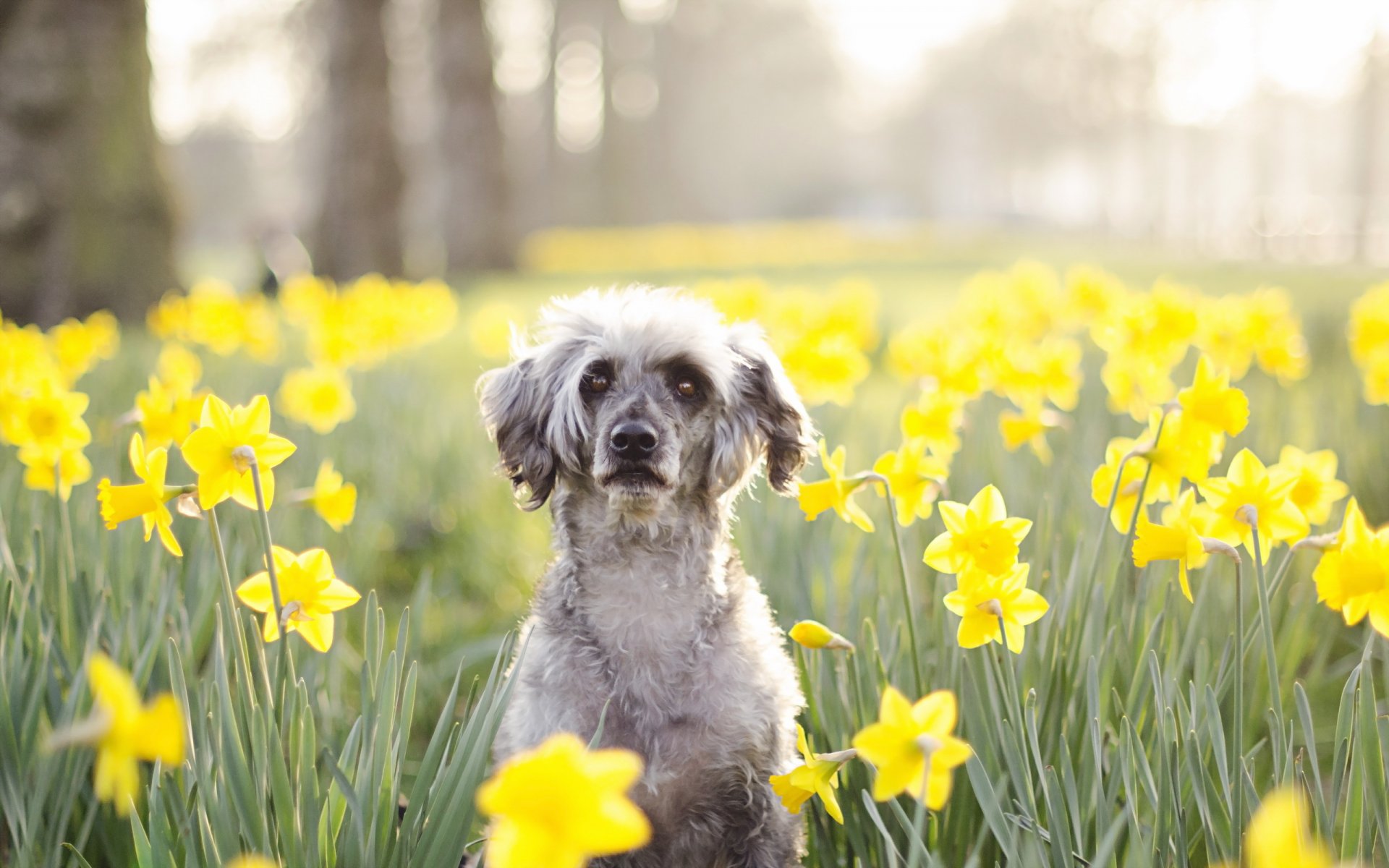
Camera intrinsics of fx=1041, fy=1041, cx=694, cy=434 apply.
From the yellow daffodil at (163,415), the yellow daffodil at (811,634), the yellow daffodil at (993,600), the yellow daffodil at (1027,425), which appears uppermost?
the yellow daffodil at (163,415)

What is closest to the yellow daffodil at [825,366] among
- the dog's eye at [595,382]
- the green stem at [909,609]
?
the dog's eye at [595,382]

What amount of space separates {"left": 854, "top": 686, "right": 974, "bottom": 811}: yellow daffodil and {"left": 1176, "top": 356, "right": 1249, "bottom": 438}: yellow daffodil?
40.4 inches

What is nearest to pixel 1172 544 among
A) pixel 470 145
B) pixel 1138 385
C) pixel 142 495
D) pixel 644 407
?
pixel 644 407

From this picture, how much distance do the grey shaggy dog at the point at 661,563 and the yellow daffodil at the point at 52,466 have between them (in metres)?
0.94

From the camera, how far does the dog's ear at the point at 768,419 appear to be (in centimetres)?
242

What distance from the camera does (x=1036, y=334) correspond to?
5637mm

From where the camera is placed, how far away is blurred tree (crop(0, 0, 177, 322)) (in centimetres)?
736

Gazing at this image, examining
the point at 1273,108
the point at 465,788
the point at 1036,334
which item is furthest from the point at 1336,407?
the point at 1273,108

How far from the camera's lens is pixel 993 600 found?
1544mm

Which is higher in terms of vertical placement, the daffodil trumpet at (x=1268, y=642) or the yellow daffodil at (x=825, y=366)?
the yellow daffodil at (x=825, y=366)

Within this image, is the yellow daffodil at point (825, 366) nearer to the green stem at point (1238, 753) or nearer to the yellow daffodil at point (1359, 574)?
the green stem at point (1238, 753)

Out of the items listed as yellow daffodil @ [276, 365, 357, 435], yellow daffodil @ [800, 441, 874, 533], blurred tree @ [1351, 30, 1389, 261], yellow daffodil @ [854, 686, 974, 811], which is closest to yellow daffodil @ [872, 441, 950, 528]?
yellow daffodil @ [800, 441, 874, 533]

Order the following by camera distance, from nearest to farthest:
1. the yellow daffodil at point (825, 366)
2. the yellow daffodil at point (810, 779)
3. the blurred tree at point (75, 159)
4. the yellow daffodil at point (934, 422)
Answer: the yellow daffodil at point (810, 779) < the yellow daffodil at point (934, 422) < the yellow daffodil at point (825, 366) < the blurred tree at point (75, 159)

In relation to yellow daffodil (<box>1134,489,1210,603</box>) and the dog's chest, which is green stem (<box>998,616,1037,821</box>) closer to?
yellow daffodil (<box>1134,489,1210,603</box>)
